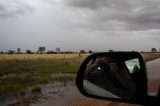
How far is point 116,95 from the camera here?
2562 mm

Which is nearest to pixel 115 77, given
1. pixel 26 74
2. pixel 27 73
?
pixel 26 74

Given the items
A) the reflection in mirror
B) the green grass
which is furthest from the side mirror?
the green grass

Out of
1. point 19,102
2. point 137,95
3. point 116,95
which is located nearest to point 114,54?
point 116,95

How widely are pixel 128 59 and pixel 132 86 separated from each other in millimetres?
348

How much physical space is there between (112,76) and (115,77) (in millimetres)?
33

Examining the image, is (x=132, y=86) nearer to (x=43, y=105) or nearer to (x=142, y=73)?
(x=142, y=73)

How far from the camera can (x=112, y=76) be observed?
102 inches

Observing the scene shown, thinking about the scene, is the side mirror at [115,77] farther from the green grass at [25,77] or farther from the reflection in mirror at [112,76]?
the green grass at [25,77]

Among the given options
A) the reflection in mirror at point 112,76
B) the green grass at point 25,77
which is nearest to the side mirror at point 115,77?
the reflection in mirror at point 112,76

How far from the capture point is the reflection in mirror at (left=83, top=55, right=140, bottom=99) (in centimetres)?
237

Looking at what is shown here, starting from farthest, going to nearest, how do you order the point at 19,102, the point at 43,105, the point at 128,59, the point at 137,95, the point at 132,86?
the point at 19,102 → the point at 43,105 → the point at 128,59 → the point at 132,86 → the point at 137,95

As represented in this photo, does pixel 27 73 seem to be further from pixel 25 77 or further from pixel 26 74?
pixel 25 77

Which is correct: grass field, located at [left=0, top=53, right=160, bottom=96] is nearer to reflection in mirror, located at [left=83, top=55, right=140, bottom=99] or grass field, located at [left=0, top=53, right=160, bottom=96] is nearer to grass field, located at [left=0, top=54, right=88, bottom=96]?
grass field, located at [left=0, top=54, right=88, bottom=96]

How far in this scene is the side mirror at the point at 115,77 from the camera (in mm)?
2172
